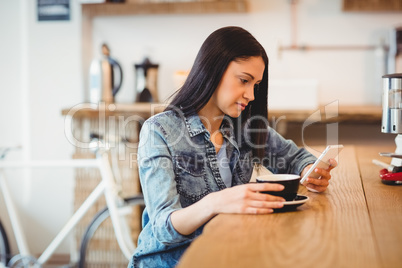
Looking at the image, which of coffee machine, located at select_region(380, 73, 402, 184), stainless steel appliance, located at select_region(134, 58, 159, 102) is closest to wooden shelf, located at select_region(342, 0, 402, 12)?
stainless steel appliance, located at select_region(134, 58, 159, 102)

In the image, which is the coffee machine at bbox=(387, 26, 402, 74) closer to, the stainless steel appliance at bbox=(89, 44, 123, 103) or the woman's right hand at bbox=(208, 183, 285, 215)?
the stainless steel appliance at bbox=(89, 44, 123, 103)

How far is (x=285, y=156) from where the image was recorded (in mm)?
1799

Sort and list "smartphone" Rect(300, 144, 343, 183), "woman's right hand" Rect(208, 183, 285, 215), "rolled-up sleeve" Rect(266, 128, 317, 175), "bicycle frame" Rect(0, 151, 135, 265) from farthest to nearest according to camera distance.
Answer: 1. "bicycle frame" Rect(0, 151, 135, 265)
2. "rolled-up sleeve" Rect(266, 128, 317, 175)
3. "smartphone" Rect(300, 144, 343, 183)
4. "woman's right hand" Rect(208, 183, 285, 215)

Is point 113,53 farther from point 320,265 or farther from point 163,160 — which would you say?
point 320,265

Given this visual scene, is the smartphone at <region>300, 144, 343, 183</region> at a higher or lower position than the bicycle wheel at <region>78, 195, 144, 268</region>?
higher

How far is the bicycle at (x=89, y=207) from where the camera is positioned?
2.86m

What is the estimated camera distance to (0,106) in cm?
371

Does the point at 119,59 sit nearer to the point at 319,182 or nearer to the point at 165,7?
the point at 165,7

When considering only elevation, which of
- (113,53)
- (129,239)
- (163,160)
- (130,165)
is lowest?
(129,239)

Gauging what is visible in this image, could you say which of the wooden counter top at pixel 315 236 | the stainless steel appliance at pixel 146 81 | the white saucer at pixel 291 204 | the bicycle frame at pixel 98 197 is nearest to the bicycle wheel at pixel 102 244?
the bicycle frame at pixel 98 197

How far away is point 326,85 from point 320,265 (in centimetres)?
276

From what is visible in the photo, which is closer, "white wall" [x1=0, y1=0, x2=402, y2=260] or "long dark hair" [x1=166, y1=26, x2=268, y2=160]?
"long dark hair" [x1=166, y1=26, x2=268, y2=160]

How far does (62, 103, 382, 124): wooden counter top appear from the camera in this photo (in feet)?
9.56

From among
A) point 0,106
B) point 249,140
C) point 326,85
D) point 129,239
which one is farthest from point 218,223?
point 0,106
